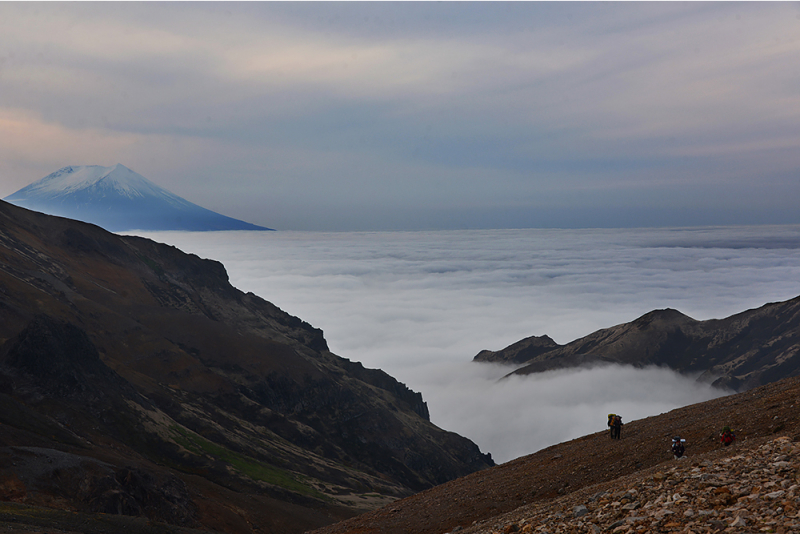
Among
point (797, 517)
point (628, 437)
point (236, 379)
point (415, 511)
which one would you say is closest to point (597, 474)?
point (628, 437)

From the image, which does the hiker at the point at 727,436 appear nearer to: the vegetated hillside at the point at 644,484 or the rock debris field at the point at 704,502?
the vegetated hillside at the point at 644,484

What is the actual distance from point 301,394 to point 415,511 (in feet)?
312

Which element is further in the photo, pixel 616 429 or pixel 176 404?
pixel 176 404

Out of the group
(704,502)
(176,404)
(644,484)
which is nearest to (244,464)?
(176,404)

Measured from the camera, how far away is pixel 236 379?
116 meters

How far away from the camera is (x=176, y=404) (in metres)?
89.5

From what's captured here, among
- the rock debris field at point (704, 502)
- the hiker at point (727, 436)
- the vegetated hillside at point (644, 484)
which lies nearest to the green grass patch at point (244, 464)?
the vegetated hillside at point (644, 484)

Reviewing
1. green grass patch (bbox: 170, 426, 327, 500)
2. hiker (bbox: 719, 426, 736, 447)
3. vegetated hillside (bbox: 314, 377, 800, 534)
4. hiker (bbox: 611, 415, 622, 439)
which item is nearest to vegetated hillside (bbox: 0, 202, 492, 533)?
green grass patch (bbox: 170, 426, 327, 500)

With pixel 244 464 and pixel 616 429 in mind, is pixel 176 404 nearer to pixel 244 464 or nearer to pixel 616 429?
pixel 244 464

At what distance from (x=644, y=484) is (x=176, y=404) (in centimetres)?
8762

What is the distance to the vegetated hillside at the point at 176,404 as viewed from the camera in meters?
55.2

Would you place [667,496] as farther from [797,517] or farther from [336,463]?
[336,463]

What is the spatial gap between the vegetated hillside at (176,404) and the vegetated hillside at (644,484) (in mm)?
28547

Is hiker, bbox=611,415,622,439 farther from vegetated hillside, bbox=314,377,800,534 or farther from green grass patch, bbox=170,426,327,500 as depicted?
green grass patch, bbox=170,426,327,500
